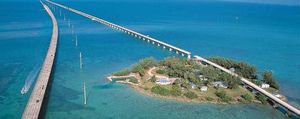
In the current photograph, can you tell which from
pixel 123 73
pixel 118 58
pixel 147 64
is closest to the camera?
pixel 123 73

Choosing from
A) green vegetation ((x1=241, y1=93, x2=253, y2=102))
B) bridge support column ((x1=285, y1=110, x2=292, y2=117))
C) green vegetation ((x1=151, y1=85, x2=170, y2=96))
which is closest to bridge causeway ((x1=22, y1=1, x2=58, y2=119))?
green vegetation ((x1=151, y1=85, x2=170, y2=96))

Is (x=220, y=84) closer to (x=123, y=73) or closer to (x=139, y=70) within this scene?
(x=139, y=70)

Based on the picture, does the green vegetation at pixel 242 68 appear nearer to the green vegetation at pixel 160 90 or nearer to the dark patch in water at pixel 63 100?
the green vegetation at pixel 160 90

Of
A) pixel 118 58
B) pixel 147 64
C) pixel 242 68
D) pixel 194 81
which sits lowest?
pixel 194 81

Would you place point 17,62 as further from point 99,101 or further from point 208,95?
point 208,95

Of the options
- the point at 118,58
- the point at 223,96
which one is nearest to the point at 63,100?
the point at 223,96

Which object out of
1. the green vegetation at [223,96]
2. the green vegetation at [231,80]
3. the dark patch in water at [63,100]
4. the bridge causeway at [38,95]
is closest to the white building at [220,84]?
the green vegetation at [231,80]
